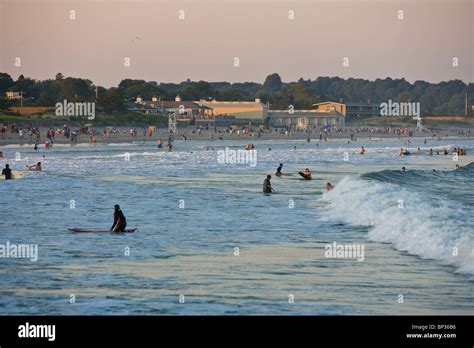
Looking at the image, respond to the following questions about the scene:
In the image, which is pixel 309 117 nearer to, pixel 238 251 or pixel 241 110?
pixel 241 110

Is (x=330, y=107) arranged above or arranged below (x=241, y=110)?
above

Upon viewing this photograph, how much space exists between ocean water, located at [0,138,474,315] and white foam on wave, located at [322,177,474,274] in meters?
0.06

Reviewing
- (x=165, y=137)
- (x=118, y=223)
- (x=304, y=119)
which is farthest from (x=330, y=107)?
(x=118, y=223)

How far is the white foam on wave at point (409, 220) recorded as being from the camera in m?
19.3

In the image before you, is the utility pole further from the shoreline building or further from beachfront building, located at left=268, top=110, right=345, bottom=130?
beachfront building, located at left=268, top=110, right=345, bottom=130

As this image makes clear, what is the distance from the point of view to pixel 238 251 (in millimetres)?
19891

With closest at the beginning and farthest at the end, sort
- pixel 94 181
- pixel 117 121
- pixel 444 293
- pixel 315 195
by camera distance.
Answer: pixel 444 293 → pixel 315 195 → pixel 94 181 → pixel 117 121

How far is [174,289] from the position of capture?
15516 millimetres

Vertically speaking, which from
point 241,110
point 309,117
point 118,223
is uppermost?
point 241,110

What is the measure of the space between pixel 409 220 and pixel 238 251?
5.95 metres

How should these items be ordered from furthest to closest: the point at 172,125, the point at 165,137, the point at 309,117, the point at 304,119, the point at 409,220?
the point at 309,117 < the point at 304,119 < the point at 172,125 < the point at 165,137 < the point at 409,220
